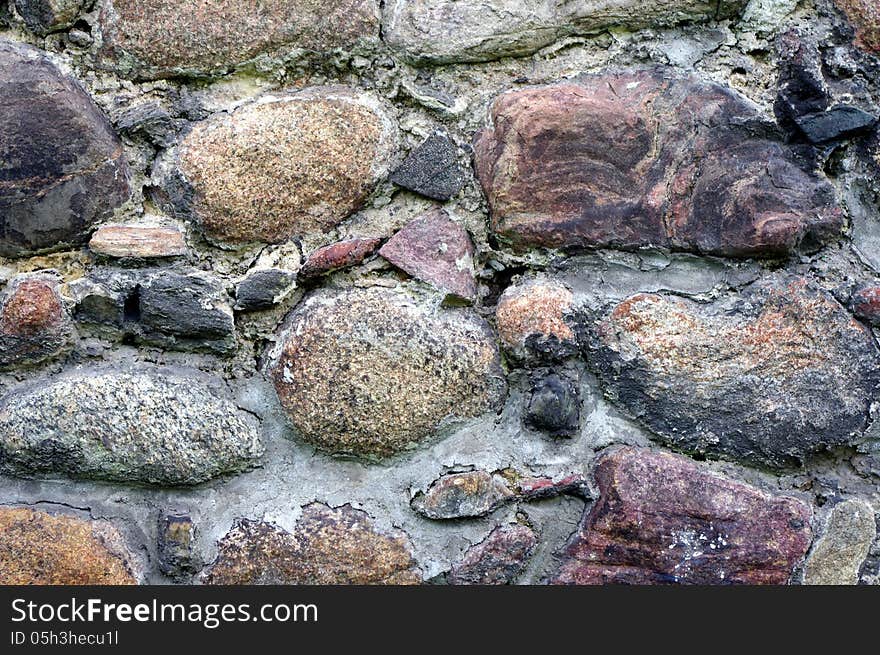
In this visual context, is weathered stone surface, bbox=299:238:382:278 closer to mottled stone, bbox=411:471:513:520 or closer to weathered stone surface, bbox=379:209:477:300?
weathered stone surface, bbox=379:209:477:300

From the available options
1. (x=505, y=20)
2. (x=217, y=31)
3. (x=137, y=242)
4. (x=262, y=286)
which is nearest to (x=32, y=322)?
(x=137, y=242)

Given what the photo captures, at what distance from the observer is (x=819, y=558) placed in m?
0.97

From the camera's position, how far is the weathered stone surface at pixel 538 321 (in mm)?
978

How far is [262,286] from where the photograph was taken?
3.28 ft

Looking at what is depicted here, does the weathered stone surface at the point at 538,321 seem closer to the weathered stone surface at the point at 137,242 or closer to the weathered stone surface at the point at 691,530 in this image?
the weathered stone surface at the point at 691,530

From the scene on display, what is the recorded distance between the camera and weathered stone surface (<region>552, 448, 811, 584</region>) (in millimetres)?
957

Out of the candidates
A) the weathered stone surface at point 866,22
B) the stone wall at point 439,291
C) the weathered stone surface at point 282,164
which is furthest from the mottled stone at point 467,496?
the weathered stone surface at point 866,22

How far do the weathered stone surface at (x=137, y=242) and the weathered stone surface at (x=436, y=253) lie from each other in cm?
24

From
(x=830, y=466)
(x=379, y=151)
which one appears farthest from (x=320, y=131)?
(x=830, y=466)

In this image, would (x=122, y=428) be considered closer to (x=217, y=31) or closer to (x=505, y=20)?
(x=217, y=31)

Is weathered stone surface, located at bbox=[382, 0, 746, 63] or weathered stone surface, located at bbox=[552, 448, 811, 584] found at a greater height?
weathered stone surface, located at bbox=[382, 0, 746, 63]

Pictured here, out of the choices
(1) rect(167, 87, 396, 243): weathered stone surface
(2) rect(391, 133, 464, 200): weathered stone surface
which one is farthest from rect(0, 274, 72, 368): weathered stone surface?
(2) rect(391, 133, 464, 200): weathered stone surface

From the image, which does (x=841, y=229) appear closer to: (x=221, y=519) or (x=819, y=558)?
(x=819, y=558)

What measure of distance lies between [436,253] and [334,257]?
0.12 metres
